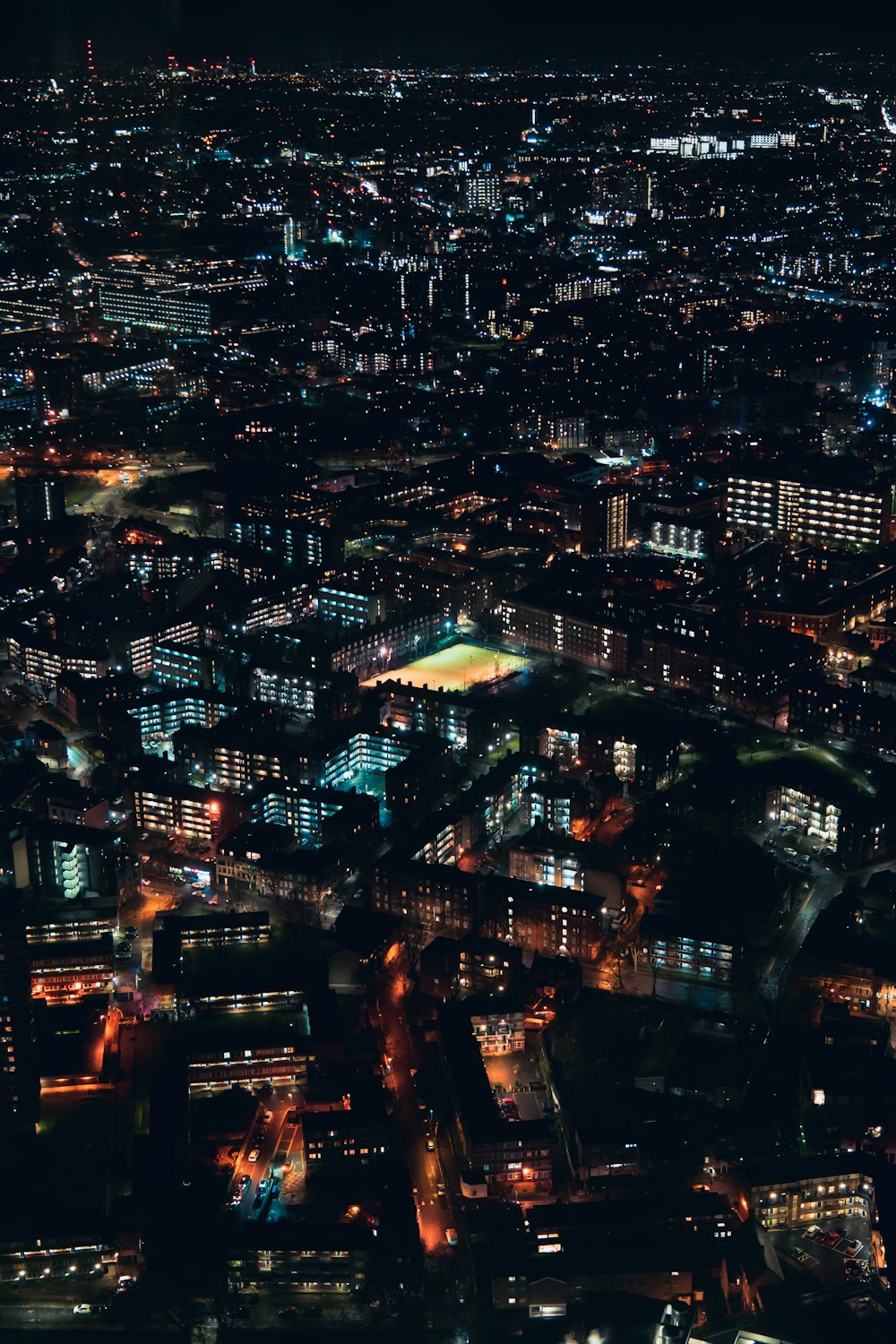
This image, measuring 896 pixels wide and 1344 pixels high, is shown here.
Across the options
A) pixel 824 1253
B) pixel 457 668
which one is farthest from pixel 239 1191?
pixel 457 668

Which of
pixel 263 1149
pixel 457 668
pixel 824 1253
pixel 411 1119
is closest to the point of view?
pixel 824 1253

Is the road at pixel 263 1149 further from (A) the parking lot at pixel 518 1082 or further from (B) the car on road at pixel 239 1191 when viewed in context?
(A) the parking lot at pixel 518 1082

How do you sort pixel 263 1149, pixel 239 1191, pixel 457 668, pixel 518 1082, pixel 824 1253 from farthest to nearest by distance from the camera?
pixel 457 668
pixel 518 1082
pixel 263 1149
pixel 239 1191
pixel 824 1253

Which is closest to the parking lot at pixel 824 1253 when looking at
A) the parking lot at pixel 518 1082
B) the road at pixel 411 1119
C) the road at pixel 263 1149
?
the parking lot at pixel 518 1082

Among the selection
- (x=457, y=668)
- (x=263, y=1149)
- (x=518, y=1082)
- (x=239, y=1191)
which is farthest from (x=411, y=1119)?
(x=457, y=668)

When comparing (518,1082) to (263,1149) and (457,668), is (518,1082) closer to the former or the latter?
(263,1149)

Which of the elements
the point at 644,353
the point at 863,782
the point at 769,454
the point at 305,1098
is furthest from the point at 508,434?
the point at 305,1098

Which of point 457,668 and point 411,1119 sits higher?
point 457,668

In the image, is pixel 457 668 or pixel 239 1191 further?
pixel 457 668

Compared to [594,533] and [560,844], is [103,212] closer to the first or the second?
[594,533]
